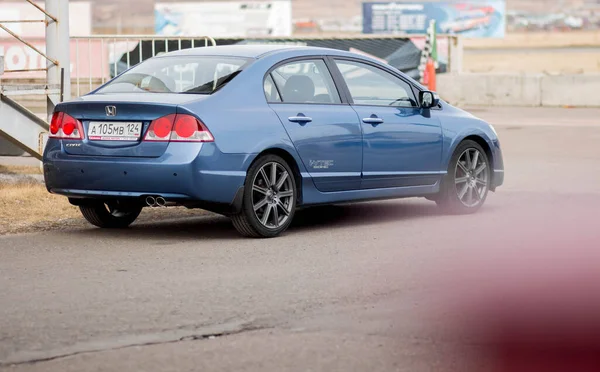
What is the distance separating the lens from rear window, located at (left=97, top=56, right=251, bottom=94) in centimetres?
1034

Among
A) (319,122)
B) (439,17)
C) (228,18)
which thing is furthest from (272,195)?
(439,17)

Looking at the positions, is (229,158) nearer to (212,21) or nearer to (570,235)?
(570,235)

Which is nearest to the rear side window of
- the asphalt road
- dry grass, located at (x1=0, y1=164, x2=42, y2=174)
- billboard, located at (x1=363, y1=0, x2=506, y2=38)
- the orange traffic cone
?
the asphalt road

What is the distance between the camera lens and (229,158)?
9.84 m

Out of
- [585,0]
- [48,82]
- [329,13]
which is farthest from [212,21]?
[585,0]

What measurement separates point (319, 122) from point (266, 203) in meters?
0.89

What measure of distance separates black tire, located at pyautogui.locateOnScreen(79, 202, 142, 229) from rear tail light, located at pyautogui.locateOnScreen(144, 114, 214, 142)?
1.42m

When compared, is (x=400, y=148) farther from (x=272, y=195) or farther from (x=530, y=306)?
(x=530, y=306)

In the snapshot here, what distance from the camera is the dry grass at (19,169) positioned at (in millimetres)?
15359

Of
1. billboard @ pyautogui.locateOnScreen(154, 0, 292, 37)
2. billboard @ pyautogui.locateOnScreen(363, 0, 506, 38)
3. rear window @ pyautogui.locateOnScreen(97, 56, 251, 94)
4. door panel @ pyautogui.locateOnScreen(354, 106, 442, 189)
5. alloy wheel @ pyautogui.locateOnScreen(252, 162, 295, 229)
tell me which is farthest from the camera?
billboard @ pyautogui.locateOnScreen(363, 0, 506, 38)

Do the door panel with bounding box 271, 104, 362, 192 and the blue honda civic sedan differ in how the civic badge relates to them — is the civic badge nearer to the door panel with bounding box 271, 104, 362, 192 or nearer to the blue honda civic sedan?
the blue honda civic sedan

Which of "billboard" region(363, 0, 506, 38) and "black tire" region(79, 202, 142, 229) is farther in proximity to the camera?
"billboard" region(363, 0, 506, 38)

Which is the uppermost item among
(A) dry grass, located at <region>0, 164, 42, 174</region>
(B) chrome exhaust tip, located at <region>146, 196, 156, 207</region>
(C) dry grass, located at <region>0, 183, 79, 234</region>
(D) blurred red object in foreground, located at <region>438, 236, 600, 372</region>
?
(B) chrome exhaust tip, located at <region>146, 196, 156, 207</region>

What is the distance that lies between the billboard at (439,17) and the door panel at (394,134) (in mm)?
63436
